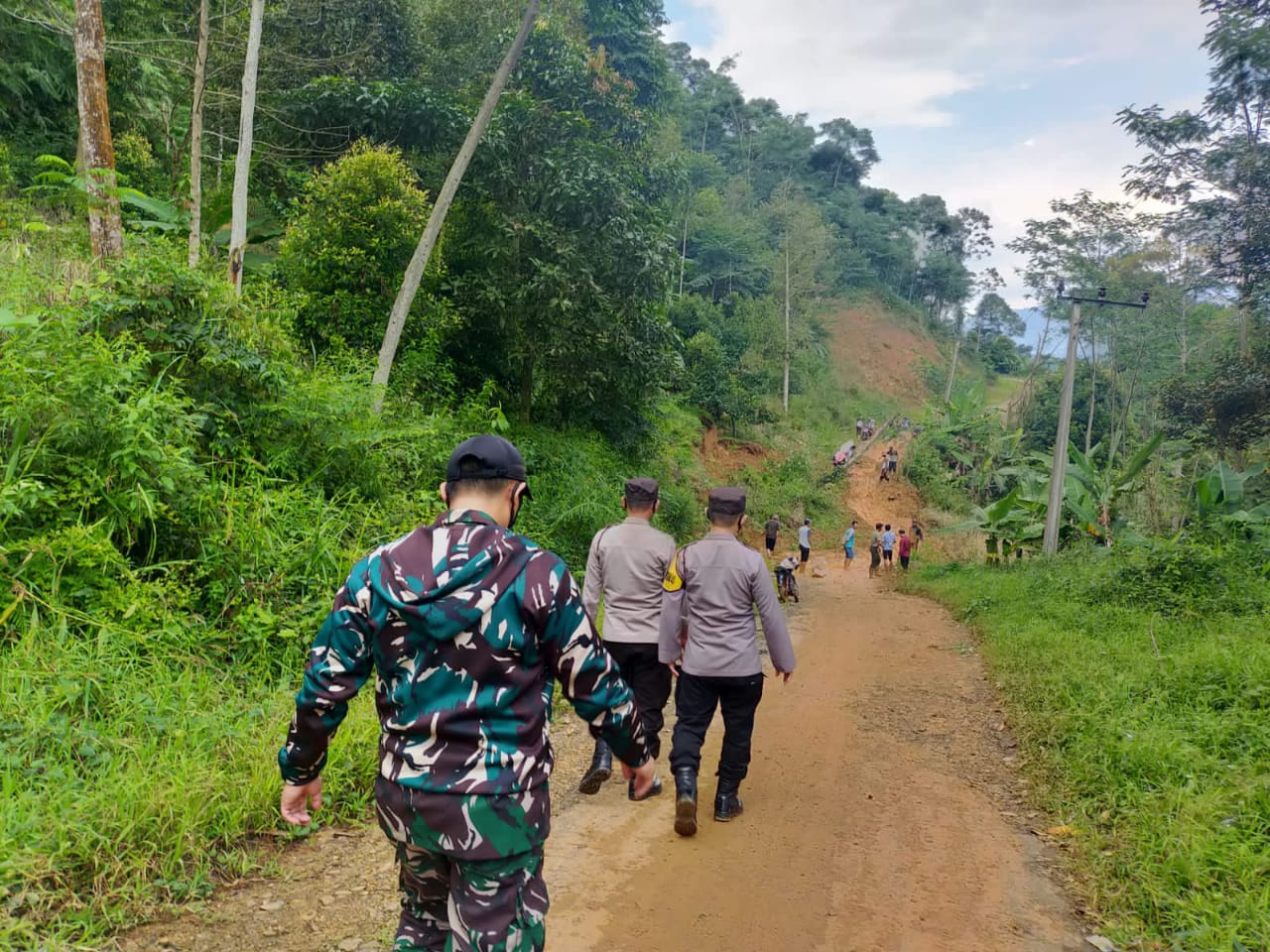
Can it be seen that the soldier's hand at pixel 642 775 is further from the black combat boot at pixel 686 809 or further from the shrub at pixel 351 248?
the shrub at pixel 351 248

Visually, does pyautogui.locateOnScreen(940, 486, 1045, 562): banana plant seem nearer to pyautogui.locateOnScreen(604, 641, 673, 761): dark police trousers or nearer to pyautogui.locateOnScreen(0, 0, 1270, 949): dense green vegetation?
pyautogui.locateOnScreen(0, 0, 1270, 949): dense green vegetation

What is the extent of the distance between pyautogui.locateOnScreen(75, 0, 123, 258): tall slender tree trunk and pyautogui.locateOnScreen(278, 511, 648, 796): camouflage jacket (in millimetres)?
A: 7788

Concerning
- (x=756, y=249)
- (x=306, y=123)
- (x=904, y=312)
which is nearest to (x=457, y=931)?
(x=306, y=123)

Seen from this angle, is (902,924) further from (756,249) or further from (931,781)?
(756,249)

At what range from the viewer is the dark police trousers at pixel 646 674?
4723 millimetres

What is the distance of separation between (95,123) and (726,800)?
8.75m

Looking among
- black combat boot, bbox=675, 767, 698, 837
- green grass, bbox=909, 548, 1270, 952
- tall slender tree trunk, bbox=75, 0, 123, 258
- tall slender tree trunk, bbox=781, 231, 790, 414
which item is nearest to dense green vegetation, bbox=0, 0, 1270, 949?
green grass, bbox=909, 548, 1270, 952

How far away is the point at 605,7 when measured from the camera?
914 inches

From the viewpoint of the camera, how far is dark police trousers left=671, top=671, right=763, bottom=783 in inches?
171

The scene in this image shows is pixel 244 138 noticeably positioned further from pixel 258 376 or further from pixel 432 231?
pixel 258 376

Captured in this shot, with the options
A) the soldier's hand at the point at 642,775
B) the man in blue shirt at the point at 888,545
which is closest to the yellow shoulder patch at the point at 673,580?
the soldier's hand at the point at 642,775

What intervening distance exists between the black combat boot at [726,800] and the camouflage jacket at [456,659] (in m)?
2.68

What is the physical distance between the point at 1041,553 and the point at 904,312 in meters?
54.0

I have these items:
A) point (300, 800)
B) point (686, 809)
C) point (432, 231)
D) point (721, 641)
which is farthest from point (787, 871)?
point (432, 231)
